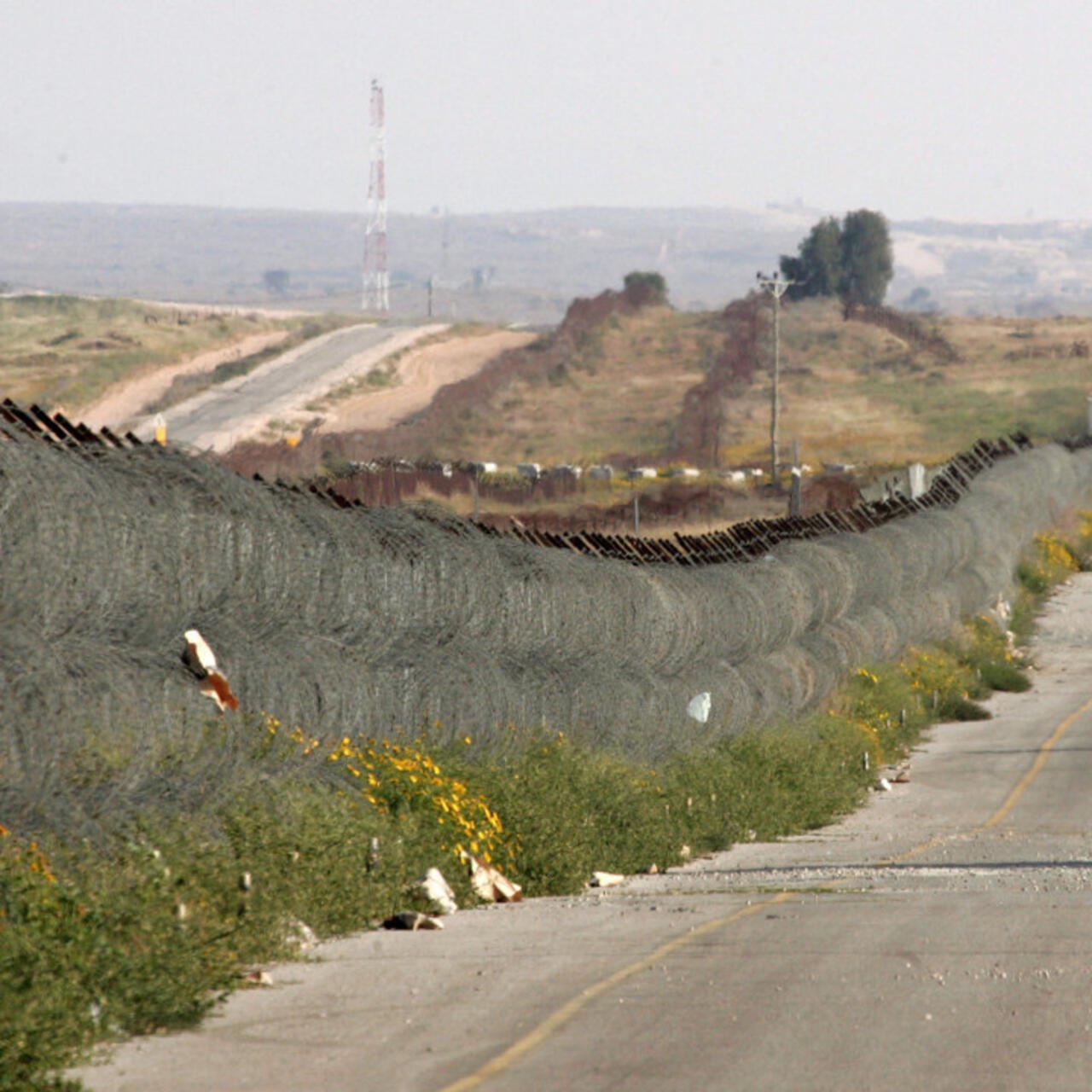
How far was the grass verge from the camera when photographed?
33.9ft

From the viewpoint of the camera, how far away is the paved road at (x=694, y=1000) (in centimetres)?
948

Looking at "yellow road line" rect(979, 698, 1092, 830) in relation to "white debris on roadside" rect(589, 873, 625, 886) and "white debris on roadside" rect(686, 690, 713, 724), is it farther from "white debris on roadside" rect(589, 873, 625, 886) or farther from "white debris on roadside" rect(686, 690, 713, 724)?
"white debris on roadside" rect(589, 873, 625, 886)

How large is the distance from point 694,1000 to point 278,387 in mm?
122484

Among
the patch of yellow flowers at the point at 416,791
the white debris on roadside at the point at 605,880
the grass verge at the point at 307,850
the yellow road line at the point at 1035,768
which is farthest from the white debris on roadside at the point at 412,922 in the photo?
the yellow road line at the point at 1035,768

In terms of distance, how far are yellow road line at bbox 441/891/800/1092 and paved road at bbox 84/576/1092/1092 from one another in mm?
19

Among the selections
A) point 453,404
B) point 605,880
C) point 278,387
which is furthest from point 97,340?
point 605,880

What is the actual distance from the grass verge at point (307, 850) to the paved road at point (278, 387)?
2660 inches

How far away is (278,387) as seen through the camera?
131875 mm

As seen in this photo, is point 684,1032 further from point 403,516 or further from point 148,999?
point 403,516

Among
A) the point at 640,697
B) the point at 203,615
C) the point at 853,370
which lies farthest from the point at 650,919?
the point at 853,370

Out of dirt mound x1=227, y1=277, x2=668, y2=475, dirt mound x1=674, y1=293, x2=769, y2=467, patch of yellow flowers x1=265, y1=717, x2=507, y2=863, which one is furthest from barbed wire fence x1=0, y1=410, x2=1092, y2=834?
dirt mound x1=674, y1=293, x2=769, y2=467

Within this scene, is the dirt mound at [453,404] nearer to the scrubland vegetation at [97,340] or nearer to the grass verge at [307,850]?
the scrubland vegetation at [97,340]

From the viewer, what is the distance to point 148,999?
10.5 m

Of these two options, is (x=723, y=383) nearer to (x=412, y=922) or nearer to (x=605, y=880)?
(x=605, y=880)
